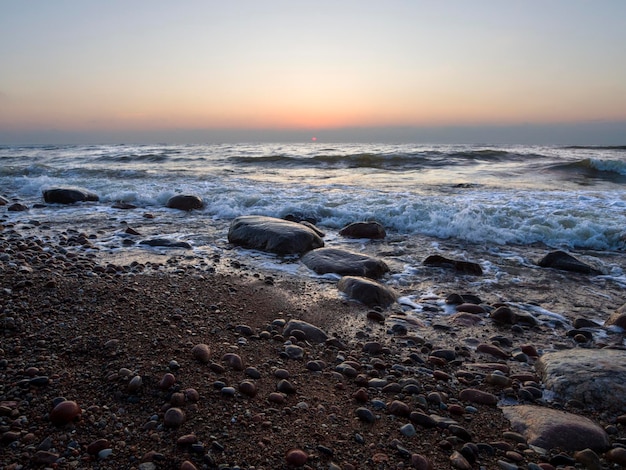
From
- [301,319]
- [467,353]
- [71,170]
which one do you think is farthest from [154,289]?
[71,170]

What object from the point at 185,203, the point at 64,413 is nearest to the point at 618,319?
the point at 64,413

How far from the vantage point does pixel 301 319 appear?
3748mm

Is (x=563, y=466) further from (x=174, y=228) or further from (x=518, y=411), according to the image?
(x=174, y=228)

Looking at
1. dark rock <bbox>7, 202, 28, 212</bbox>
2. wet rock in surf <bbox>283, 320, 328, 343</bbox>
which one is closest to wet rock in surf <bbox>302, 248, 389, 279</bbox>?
wet rock in surf <bbox>283, 320, 328, 343</bbox>

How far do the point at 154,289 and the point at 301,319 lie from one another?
1.61m

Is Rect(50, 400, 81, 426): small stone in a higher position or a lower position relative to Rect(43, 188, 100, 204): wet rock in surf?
lower

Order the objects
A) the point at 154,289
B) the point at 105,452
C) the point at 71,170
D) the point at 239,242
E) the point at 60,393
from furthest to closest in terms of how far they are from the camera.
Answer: the point at 71,170
the point at 239,242
the point at 154,289
the point at 60,393
the point at 105,452

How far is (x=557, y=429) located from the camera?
2211 mm

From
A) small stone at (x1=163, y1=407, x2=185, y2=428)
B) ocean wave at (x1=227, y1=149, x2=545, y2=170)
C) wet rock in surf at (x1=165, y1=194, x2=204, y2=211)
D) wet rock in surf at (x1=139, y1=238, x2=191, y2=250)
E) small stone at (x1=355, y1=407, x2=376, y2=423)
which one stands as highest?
ocean wave at (x1=227, y1=149, x2=545, y2=170)

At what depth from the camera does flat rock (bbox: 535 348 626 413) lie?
2533 millimetres

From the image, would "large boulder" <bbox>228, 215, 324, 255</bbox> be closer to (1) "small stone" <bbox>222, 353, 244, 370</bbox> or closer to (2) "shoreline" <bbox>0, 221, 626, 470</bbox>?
(2) "shoreline" <bbox>0, 221, 626, 470</bbox>

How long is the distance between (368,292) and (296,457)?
2.54m

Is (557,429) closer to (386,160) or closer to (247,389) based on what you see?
(247,389)

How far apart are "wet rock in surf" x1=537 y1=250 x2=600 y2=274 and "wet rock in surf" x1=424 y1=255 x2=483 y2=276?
1010 mm
